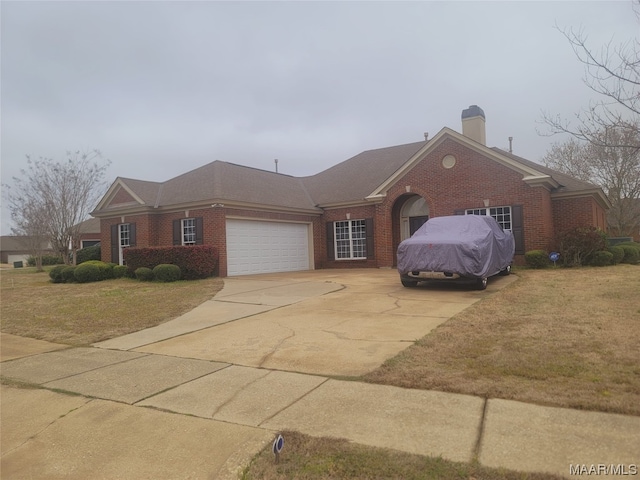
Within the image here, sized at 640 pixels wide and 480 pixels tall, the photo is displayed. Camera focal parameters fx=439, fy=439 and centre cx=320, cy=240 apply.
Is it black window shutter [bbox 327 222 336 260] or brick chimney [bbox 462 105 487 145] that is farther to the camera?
black window shutter [bbox 327 222 336 260]

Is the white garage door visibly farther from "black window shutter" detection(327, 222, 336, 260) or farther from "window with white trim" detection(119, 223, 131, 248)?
"window with white trim" detection(119, 223, 131, 248)

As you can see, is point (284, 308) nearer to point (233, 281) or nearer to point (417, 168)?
point (233, 281)

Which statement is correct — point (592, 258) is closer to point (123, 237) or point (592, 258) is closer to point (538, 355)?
point (538, 355)

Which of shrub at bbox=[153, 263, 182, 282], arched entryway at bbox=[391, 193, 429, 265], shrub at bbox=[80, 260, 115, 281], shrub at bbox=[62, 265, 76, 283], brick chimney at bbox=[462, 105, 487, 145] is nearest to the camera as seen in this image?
shrub at bbox=[153, 263, 182, 282]

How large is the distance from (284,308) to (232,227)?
32.5 feet

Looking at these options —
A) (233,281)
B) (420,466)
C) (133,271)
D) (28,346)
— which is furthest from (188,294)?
(420,466)

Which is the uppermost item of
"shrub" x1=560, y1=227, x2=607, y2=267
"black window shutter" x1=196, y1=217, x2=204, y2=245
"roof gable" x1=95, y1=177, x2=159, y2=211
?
"roof gable" x1=95, y1=177, x2=159, y2=211

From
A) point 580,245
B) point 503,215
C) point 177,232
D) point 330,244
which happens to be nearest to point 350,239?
point 330,244

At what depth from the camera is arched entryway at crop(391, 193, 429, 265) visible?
814 inches

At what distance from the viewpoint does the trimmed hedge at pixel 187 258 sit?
16.9 metres

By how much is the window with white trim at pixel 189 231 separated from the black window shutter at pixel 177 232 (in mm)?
177

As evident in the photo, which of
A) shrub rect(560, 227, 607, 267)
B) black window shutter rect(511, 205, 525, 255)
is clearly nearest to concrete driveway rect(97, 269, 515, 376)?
shrub rect(560, 227, 607, 267)

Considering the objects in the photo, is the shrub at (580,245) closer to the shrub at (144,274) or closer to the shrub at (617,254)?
the shrub at (617,254)

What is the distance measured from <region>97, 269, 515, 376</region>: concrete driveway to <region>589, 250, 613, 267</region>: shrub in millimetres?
6516
